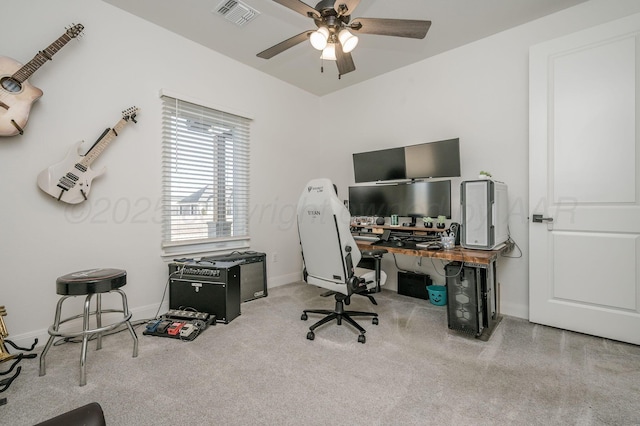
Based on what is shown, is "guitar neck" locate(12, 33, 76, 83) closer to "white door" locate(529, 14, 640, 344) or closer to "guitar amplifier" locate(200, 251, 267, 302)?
"guitar amplifier" locate(200, 251, 267, 302)

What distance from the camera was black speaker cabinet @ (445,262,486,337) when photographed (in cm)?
229

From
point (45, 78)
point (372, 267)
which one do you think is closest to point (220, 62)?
point (45, 78)

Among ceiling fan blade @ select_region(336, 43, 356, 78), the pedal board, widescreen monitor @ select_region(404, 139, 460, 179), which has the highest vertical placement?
ceiling fan blade @ select_region(336, 43, 356, 78)

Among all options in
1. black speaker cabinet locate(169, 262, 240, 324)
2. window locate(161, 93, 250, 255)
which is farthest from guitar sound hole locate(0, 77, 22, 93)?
black speaker cabinet locate(169, 262, 240, 324)

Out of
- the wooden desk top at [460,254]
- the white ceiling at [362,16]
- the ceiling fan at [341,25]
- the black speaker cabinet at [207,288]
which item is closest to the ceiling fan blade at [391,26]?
the ceiling fan at [341,25]

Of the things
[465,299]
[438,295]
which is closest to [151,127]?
[465,299]

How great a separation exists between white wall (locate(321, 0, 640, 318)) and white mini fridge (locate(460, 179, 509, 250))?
0.49 meters

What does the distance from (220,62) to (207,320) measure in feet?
9.32

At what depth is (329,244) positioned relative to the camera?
7.28ft

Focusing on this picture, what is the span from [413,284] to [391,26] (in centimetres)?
264

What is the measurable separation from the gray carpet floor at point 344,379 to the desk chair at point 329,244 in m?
0.38

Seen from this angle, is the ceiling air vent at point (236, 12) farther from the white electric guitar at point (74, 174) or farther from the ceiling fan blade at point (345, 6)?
the white electric guitar at point (74, 174)

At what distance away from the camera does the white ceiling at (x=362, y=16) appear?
251cm

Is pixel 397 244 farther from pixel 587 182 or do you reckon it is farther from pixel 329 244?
pixel 587 182
